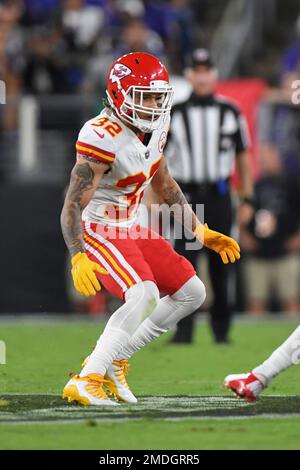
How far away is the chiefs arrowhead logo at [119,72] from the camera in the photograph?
20.4ft

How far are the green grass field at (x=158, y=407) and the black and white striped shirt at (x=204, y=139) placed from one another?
54.5 inches

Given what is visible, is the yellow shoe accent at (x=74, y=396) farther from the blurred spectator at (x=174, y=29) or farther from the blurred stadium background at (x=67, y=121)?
the blurred spectator at (x=174, y=29)

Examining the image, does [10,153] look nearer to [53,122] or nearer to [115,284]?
[53,122]

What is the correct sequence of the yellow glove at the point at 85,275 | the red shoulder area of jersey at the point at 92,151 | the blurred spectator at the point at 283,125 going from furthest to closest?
the blurred spectator at the point at 283,125
the red shoulder area of jersey at the point at 92,151
the yellow glove at the point at 85,275

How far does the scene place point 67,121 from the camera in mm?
13297

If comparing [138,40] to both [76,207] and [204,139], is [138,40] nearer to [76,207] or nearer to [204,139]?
[204,139]

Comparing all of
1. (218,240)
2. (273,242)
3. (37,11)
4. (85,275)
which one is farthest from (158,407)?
(37,11)

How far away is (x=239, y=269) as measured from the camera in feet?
42.2

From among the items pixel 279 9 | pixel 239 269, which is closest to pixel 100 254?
pixel 239 269

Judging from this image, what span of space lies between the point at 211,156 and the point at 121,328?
161 inches

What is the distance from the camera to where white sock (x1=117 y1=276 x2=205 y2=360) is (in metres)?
6.28

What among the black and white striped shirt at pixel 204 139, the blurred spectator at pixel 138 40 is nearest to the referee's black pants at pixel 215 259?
the black and white striped shirt at pixel 204 139

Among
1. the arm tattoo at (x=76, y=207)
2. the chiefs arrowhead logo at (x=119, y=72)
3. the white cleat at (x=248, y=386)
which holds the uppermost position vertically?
the chiefs arrowhead logo at (x=119, y=72)

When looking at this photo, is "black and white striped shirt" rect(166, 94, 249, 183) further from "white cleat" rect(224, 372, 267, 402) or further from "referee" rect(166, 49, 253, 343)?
"white cleat" rect(224, 372, 267, 402)
